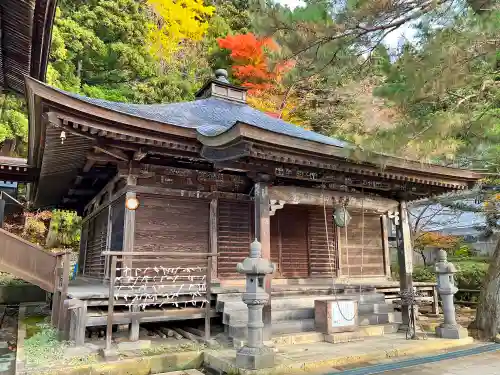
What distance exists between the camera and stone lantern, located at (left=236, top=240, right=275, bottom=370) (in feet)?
17.7

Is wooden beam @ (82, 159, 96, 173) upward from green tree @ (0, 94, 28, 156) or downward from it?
downward

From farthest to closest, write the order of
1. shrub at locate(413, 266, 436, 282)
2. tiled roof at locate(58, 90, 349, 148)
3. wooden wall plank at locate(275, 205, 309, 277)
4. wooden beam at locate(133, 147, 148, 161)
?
shrub at locate(413, 266, 436, 282), wooden wall plank at locate(275, 205, 309, 277), tiled roof at locate(58, 90, 349, 148), wooden beam at locate(133, 147, 148, 161)

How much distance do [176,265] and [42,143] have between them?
3.75 metres

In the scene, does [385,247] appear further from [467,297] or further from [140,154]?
[140,154]

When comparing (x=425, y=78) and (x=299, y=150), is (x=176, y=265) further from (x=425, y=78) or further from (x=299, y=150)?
(x=425, y=78)

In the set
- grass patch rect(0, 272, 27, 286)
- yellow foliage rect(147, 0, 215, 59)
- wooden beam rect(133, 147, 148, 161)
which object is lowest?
grass patch rect(0, 272, 27, 286)

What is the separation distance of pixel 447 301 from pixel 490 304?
112 cm

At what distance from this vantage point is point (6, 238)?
26.7 ft

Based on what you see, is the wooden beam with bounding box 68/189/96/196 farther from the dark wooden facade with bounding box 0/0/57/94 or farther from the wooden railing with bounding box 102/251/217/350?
the dark wooden facade with bounding box 0/0/57/94

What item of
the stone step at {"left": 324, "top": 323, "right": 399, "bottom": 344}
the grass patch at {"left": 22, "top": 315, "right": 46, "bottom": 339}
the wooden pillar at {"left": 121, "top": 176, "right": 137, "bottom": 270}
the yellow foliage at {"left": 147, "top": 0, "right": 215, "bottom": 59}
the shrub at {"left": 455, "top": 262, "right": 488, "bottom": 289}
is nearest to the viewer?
the stone step at {"left": 324, "top": 323, "right": 399, "bottom": 344}

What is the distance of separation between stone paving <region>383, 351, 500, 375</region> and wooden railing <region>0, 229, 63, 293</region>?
6767 mm

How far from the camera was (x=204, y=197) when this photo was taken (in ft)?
28.7

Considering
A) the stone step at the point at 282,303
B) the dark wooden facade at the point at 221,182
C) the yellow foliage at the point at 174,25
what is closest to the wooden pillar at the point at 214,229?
the dark wooden facade at the point at 221,182

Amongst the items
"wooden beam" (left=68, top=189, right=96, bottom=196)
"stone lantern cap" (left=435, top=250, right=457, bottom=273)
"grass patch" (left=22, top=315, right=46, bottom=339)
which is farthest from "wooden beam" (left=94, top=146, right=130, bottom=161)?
"stone lantern cap" (left=435, top=250, right=457, bottom=273)
